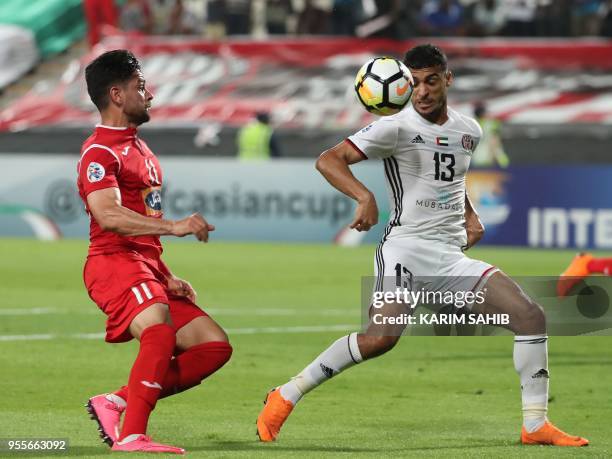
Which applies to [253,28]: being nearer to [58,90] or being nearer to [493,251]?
[58,90]

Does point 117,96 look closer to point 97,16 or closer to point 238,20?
point 238,20

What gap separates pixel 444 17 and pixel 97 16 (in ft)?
27.7

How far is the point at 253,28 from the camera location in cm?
3453

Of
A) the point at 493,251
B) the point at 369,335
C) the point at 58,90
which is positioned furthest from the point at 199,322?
the point at 58,90

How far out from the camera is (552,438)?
278 inches

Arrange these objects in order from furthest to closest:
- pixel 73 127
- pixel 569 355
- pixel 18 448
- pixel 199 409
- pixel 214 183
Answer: pixel 73 127 → pixel 214 183 → pixel 569 355 → pixel 199 409 → pixel 18 448

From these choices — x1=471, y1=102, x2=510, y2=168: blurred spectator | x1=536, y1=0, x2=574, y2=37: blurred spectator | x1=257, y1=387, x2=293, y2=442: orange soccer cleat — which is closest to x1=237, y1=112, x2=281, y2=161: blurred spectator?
x1=471, y1=102, x2=510, y2=168: blurred spectator

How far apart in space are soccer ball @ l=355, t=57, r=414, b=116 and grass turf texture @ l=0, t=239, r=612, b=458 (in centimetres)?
174

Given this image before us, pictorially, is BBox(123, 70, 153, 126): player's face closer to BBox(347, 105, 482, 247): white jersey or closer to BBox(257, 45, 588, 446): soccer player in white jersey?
BBox(257, 45, 588, 446): soccer player in white jersey

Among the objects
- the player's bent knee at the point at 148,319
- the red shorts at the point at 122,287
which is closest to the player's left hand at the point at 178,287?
the red shorts at the point at 122,287

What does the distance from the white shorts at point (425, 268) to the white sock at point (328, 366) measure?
0.34 meters

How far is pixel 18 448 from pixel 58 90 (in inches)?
1090

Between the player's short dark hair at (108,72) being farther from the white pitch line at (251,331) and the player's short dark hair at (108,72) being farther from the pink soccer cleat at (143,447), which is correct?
the white pitch line at (251,331)

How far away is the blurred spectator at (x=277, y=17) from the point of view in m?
33.9
